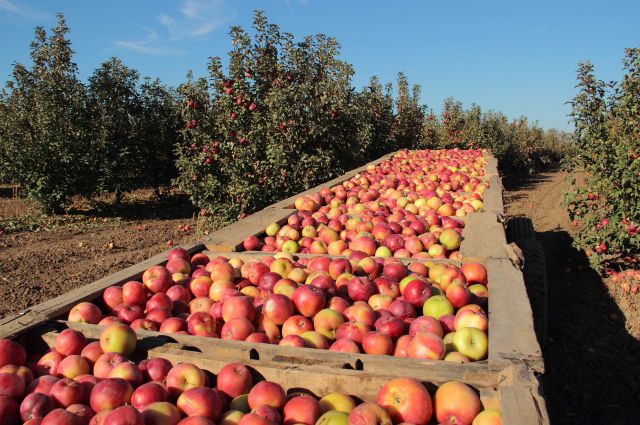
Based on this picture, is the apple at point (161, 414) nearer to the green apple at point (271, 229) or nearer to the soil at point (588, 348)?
the soil at point (588, 348)

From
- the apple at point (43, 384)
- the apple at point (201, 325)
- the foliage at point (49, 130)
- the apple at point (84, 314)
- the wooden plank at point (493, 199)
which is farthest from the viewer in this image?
the foliage at point (49, 130)

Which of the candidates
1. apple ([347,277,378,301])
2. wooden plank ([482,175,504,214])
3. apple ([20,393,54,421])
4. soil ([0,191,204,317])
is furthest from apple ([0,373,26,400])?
soil ([0,191,204,317])

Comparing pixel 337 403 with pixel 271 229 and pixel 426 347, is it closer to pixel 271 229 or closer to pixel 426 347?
pixel 426 347

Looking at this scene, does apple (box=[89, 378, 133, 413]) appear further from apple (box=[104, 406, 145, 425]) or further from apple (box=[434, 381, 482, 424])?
apple (box=[434, 381, 482, 424])

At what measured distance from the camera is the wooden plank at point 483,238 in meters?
3.45

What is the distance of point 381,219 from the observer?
16.0 feet

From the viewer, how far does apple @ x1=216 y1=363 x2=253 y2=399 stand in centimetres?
195

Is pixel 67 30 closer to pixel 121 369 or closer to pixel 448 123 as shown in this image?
pixel 121 369

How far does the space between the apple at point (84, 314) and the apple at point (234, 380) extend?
109 cm

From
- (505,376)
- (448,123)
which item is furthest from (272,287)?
(448,123)

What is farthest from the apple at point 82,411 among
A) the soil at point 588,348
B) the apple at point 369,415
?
the soil at point 588,348

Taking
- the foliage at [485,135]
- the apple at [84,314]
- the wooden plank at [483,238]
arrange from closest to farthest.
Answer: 1. the apple at [84,314]
2. the wooden plank at [483,238]
3. the foliage at [485,135]

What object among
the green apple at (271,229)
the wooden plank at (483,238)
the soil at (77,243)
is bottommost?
the soil at (77,243)

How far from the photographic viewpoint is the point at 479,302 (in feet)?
9.54
